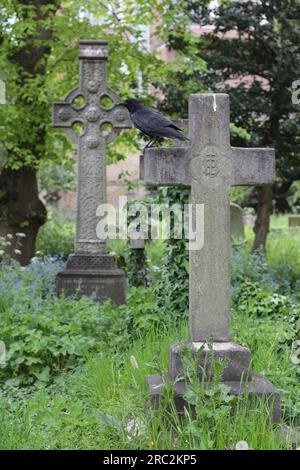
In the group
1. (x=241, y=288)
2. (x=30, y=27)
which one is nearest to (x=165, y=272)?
(x=241, y=288)

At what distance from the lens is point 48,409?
4164 millimetres

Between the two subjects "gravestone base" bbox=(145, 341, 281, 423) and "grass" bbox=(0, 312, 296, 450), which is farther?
"gravestone base" bbox=(145, 341, 281, 423)

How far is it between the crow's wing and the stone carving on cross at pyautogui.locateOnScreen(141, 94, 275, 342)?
0.39 meters

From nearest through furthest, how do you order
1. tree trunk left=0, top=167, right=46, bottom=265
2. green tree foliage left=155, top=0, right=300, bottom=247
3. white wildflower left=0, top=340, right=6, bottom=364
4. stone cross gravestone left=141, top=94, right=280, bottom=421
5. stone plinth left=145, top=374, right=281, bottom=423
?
stone plinth left=145, top=374, right=281, bottom=423
stone cross gravestone left=141, top=94, right=280, bottom=421
white wildflower left=0, top=340, right=6, bottom=364
green tree foliage left=155, top=0, right=300, bottom=247
tree trunk left=0, top=167, right=46, bottom=265

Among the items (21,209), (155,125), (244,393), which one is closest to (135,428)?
(244,393)

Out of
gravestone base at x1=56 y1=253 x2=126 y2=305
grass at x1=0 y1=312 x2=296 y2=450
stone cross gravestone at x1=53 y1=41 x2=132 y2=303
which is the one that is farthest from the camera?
stone cross gravestone at x1=53 y1=41 x2=132 y2=303

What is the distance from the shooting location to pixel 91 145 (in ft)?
28.6

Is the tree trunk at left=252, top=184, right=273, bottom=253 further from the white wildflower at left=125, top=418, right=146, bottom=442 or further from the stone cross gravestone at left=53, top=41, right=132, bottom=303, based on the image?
the white wildflower at left=125, top=418, right=146, bottom=442

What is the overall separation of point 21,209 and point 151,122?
22.6 ft

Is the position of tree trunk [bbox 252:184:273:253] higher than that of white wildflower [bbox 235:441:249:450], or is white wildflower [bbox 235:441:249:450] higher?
tree trunk [bbox 252:184:273:253]

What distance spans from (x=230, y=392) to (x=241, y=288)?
115 inches

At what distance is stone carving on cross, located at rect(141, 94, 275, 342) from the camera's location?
4.27 metres

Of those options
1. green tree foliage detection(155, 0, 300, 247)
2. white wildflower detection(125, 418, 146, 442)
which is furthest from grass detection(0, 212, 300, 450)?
green tree foliage detection(155, 0, 300, 247)

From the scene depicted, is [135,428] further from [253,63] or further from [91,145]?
[253,63]
